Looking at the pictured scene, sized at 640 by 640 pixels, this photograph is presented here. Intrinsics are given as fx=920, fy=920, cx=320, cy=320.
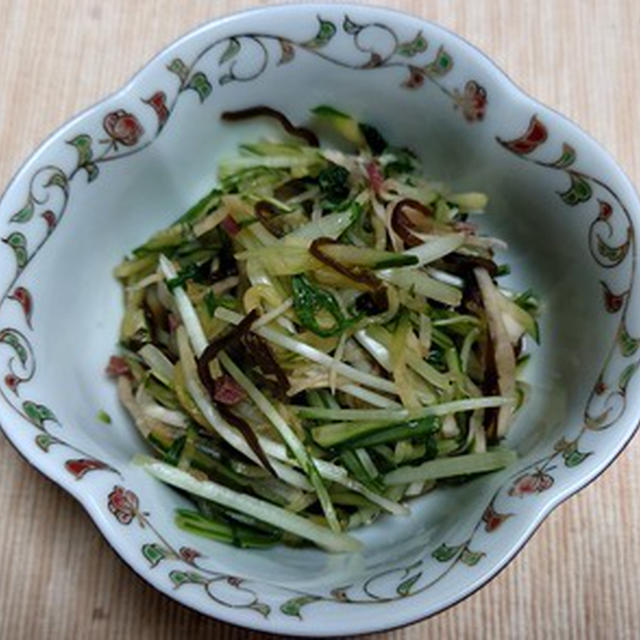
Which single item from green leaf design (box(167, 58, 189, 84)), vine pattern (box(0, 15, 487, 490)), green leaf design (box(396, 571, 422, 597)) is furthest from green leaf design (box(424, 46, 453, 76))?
green leaf design (box(396, 571, 422, 597))

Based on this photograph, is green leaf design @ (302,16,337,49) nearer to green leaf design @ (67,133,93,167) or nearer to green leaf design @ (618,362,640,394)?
green leaf design @ (67,133,93,167)

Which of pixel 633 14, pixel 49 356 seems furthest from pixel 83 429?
pixel 633 14

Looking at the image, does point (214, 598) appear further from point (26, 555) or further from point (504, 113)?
point (504, 113)

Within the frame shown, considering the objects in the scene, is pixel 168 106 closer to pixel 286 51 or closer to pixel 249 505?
pixel 286 51

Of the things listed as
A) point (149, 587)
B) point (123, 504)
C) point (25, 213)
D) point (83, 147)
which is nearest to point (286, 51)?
point (83, 147)

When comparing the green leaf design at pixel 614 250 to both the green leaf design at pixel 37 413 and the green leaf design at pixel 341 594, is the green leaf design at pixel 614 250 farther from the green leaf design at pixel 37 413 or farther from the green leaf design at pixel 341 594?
the green leaf design at pixel 37 413

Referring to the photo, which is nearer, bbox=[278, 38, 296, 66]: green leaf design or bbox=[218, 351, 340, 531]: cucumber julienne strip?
bbox=[218, 351, 340, 531]: cucumber julienne strip

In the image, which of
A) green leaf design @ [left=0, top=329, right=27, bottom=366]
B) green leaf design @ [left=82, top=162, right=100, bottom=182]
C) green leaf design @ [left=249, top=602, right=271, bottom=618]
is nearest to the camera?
green leaf design @ [left=249, top=602, right=271, bottom=618]
